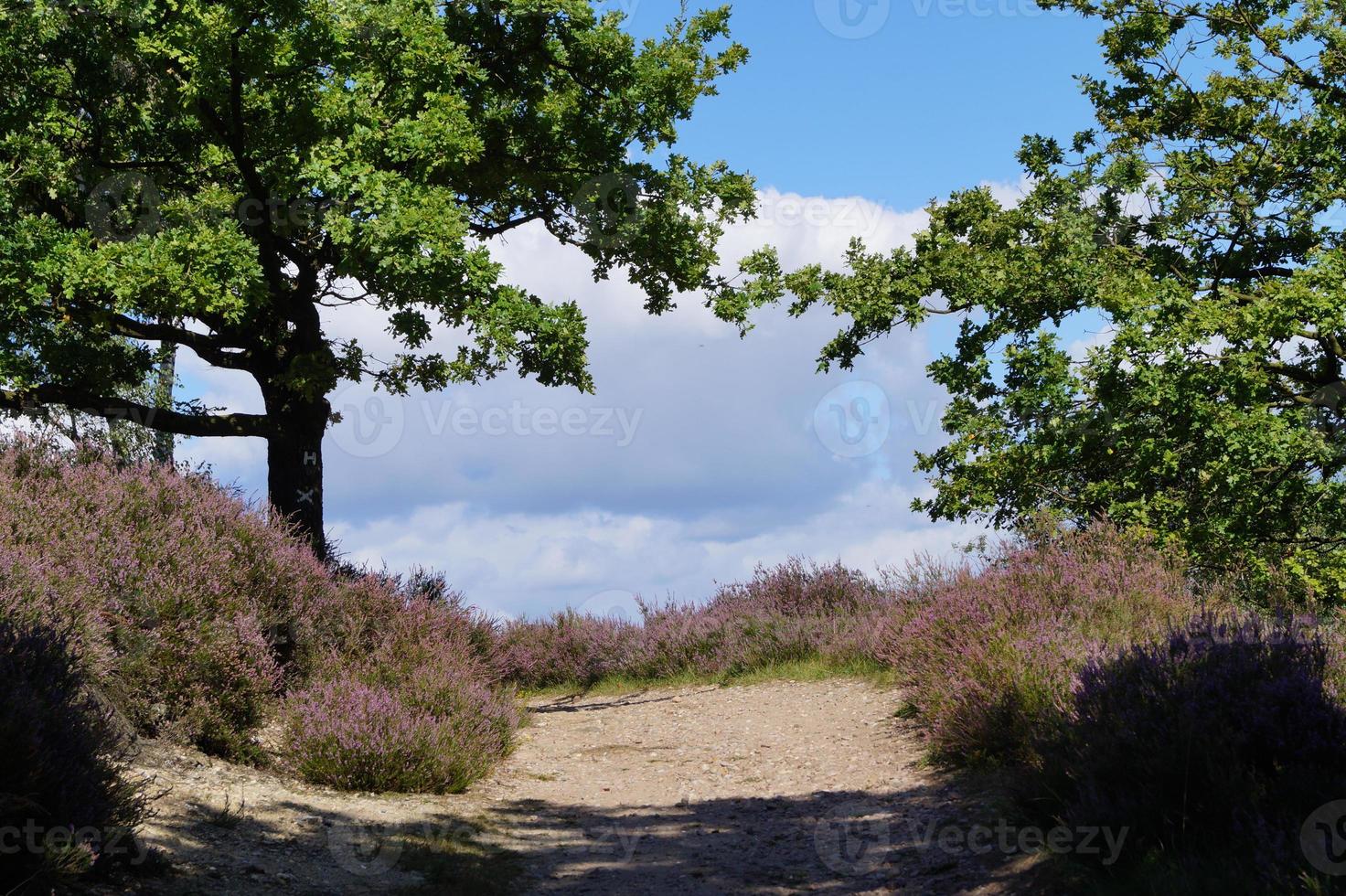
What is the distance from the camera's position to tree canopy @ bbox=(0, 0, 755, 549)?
13.1 metres

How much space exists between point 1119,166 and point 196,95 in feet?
51.6

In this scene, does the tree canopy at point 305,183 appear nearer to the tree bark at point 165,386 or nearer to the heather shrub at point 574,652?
the tree bark at point 165,386

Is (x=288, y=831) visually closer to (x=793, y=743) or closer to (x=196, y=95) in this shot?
(x=793, y=743)

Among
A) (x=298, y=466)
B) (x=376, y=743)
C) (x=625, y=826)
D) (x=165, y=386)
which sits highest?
(x=165, y=386)

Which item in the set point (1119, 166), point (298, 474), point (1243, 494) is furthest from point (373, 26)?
point (1243, 494)

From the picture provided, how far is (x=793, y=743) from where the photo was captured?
11.3 m

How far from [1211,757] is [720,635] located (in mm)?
10691

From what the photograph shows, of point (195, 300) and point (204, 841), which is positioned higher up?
point (195, 300)

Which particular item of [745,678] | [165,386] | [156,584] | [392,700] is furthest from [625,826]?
[165,386]

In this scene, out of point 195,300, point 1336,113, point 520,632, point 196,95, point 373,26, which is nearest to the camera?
point 195,300

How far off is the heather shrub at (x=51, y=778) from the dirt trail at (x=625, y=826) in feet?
1.70

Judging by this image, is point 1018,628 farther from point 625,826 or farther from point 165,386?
point 165,386

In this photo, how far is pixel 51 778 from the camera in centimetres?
584

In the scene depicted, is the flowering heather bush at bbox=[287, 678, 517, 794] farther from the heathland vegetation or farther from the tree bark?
the tree bark
